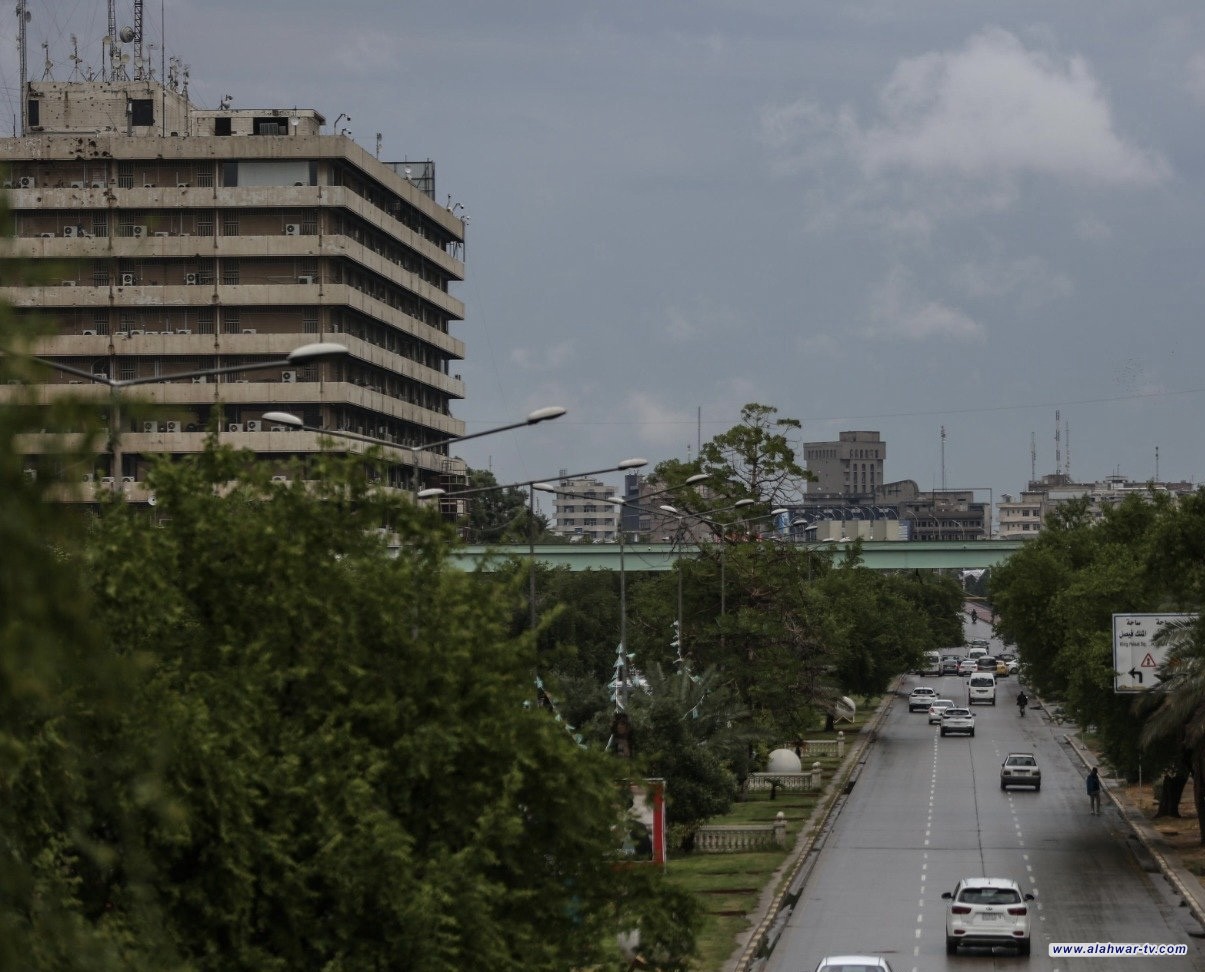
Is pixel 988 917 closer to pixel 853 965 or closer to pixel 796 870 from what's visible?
pixel 853 965

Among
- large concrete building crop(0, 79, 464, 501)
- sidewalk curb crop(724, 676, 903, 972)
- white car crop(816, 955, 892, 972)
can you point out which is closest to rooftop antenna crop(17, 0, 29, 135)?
large concrete building crop(0, 79, 464, 501)

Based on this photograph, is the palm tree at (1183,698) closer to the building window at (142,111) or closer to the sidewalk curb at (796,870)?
the sidewalk curb at (796,870)

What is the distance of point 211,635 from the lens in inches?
703

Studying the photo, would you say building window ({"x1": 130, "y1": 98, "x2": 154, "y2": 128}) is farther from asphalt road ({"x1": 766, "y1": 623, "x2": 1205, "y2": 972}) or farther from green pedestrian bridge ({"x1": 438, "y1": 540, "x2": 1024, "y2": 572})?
asphalt road ({"x1": 766, "y1": 623, "x2": 1205, "y2": 972})

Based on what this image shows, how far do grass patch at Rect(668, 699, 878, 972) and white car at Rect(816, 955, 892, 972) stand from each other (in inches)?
70.8

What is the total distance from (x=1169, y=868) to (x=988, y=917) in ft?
46.6

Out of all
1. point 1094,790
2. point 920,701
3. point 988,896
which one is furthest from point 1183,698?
point 920,701

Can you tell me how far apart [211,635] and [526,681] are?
10.2ft

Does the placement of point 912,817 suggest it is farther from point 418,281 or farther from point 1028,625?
point 418,281

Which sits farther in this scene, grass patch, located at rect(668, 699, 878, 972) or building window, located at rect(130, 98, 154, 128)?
building window, located at rect(130, 98, 154, 128)

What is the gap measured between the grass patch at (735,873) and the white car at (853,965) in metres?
1.80

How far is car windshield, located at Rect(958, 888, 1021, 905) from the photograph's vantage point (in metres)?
36.8

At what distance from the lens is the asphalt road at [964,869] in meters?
37.7

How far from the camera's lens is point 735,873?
1923 inches
